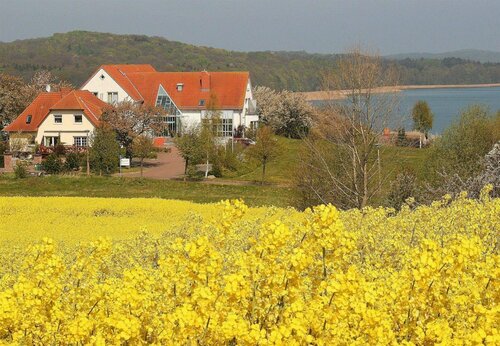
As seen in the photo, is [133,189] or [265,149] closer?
[133,189]

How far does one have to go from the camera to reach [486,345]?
5238 millimetres

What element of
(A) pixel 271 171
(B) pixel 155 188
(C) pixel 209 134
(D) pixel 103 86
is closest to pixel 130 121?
(C) pixel 209 134

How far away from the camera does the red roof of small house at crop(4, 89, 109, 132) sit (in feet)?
200

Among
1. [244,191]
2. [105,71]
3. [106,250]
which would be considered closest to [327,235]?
[106,250]

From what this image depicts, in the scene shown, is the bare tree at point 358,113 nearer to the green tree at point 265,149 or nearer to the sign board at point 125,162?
the green tree at point 265,149

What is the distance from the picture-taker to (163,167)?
56.8 metres

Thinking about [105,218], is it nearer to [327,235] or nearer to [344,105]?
[344,105]

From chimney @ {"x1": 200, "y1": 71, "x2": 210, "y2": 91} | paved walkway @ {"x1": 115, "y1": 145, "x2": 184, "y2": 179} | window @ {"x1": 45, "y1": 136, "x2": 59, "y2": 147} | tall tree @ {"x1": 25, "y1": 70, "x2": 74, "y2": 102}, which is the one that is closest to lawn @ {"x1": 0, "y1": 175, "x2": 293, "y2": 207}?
paved walkway @ {"x1": 115, "y1": 145, "x2": 184, "y2": 179}

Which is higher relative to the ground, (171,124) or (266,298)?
(171,124)

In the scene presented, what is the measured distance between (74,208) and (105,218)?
215 centimetres

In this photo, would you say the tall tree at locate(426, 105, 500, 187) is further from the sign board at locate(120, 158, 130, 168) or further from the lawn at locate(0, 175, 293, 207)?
the sign board at locate(120, 158, 130, 168)

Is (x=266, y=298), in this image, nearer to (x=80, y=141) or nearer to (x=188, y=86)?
(x=80, y=141)

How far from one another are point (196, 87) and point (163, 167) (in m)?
23.4

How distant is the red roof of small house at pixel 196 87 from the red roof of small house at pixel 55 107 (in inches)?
461
